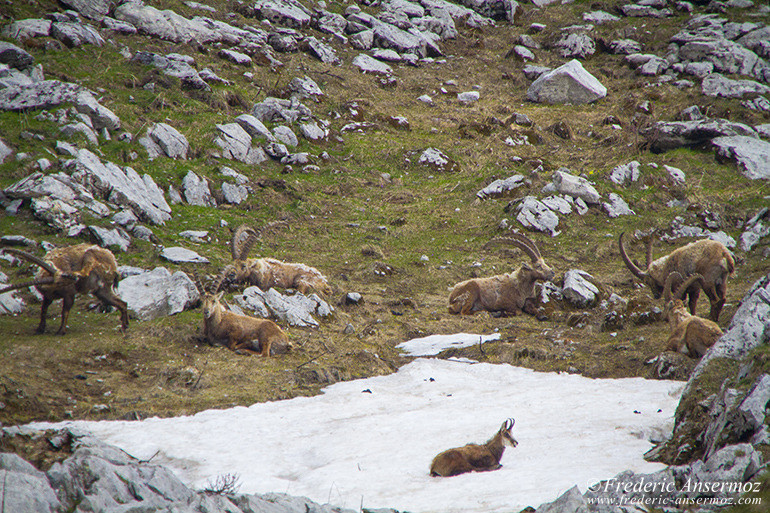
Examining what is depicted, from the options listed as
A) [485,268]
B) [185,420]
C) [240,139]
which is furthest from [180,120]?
[185,420]

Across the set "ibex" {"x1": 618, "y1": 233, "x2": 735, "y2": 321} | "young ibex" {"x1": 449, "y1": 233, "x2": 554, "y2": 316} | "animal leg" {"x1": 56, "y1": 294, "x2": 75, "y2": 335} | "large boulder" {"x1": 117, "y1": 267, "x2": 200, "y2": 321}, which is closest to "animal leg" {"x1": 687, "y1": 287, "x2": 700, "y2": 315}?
"ibex" {"x1": 618, "y1": 233, "x2": 735, "y2": 321}

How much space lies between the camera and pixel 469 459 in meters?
7.18

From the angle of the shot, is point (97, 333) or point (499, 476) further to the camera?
point (97, 333)

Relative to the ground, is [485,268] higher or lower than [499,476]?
lower

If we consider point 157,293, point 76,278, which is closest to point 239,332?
point 157,293

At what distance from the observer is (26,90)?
18.0m

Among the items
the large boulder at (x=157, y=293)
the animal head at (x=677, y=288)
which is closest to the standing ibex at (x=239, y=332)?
the large boulder at (x=157, y=293)

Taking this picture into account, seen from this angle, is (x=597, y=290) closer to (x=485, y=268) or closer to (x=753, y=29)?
(x=485, y=268)

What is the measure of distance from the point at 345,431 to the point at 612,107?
2624 centimetres

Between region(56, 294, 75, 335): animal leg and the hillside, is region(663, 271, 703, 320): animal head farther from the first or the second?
region(56, 294, 75, 335): animal leg

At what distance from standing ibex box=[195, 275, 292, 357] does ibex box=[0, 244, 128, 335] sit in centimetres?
160

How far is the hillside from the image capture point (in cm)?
1060

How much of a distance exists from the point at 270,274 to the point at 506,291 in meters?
6.55

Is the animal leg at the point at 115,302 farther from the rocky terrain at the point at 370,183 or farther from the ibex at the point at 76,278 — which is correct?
the rocky terrain at the point at 370,183
